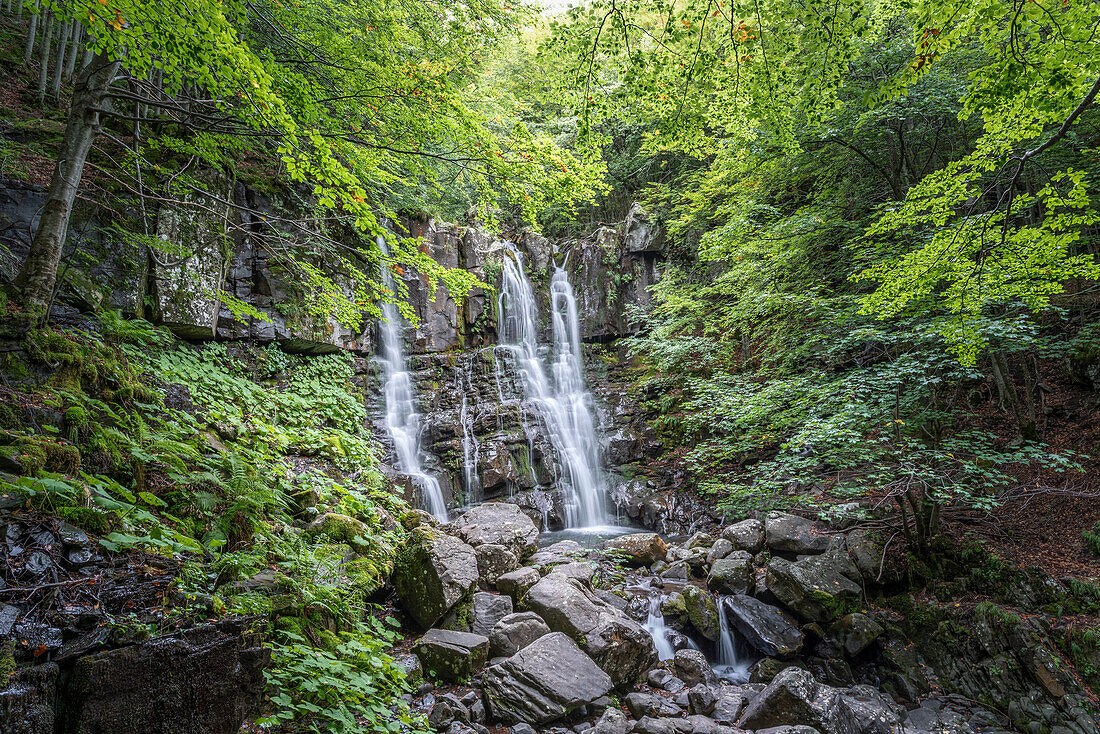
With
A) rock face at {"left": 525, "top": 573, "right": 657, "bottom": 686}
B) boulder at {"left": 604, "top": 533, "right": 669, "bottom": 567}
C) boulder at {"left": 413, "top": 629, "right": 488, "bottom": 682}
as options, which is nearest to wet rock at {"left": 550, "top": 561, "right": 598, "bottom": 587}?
rock face at {"left": 525, "top": 573, "right": 657, "bottom": 686}

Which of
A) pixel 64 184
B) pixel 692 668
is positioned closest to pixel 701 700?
pixel 692 668

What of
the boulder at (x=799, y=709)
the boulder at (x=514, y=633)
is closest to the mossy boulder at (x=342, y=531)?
the boulder at (x=514, y=633)

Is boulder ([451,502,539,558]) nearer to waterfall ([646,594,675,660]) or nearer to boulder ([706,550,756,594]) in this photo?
waterfall ([646,594,675,660])

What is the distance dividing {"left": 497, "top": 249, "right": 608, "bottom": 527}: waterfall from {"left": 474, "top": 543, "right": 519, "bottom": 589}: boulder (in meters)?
5.46

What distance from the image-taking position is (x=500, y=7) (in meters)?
7.25

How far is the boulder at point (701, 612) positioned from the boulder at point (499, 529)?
7.65ft

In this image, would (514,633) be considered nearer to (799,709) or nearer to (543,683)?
(543,683)

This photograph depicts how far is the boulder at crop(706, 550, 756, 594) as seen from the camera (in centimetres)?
688

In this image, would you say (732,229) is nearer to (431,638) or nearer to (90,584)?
(431,638)

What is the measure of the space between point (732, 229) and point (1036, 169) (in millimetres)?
4654

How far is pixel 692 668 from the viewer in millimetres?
5227

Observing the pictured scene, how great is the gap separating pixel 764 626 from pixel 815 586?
3.29ft

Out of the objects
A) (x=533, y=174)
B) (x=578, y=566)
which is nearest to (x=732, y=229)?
(x=533, y=174)

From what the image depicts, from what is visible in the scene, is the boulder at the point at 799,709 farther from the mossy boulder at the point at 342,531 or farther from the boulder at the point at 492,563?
the mossy boulder at the point at 342,531
